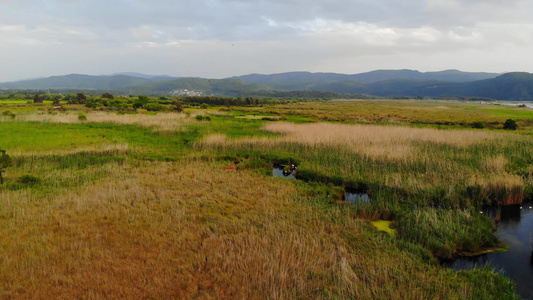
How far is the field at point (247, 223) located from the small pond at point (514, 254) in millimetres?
352

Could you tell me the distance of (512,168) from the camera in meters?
14.2

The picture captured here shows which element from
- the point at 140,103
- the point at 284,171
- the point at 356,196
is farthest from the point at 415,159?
the point at 140,103

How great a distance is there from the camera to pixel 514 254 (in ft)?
25.0

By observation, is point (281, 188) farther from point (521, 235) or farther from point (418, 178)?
point (521, 235)

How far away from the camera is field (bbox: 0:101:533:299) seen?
18.5ft

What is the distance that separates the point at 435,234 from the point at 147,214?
28.8ft

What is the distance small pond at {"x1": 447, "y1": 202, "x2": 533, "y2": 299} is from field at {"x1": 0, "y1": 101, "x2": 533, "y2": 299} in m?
0.35

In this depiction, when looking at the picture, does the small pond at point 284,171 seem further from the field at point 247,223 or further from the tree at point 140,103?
the tree at point 140,103

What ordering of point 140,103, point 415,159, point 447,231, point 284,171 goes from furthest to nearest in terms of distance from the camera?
point 140,103 < point 415,159 < point 284,171 < point 447,231

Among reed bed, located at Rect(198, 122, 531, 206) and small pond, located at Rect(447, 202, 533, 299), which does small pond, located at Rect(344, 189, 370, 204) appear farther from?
small pond, located at Rect(447, 202, 533, 299)

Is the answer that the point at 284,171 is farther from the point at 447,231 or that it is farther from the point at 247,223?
the point at 447,231

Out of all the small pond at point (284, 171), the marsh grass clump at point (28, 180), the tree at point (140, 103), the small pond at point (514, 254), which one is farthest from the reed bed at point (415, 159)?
the tree at point (140, 103)

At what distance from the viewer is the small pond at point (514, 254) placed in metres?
6.64

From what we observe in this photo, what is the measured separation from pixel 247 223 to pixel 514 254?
24.7 ft
